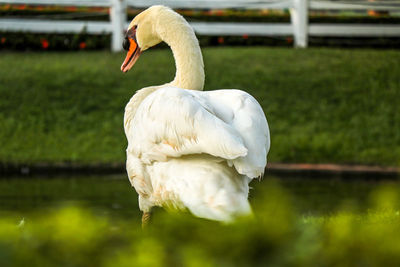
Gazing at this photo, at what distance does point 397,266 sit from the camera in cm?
156

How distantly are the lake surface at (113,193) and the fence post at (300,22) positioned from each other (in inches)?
240

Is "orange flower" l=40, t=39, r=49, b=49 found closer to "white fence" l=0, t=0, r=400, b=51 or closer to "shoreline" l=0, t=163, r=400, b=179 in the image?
"white fence" l=0, t=0, r=400, b=51

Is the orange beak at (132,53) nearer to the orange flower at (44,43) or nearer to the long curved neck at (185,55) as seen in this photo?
the long curved neck at (185,55)

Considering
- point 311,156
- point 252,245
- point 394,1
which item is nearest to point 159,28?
point 252,245

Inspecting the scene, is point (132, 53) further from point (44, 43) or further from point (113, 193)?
point (44, 43)

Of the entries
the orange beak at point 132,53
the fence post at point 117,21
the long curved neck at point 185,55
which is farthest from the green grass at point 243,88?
the long curved neck at point 185,55

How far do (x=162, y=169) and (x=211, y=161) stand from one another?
417mm

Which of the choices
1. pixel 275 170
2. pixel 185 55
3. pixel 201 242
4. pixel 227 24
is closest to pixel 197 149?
pixel 185 55

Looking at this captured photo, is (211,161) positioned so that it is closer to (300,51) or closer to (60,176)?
(60,176)

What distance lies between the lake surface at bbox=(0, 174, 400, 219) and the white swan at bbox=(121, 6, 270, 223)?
10.9ft

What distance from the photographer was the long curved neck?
582cm

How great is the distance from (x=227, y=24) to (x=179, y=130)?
11956 mm

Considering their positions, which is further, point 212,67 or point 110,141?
point 212,67

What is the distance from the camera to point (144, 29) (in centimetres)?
620
